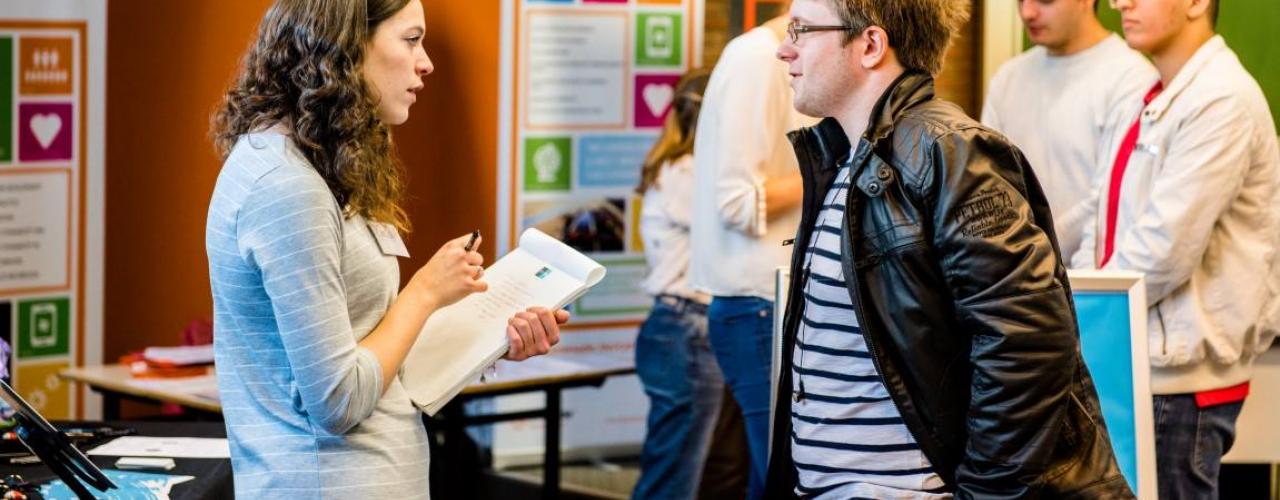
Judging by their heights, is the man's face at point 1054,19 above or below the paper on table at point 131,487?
above

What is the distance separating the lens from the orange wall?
4.68 metres

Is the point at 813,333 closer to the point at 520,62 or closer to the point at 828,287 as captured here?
the point at 828,287

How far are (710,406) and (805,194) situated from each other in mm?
2336

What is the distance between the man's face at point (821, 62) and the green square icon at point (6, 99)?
305cm

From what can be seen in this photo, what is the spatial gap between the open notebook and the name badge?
7.5 inches

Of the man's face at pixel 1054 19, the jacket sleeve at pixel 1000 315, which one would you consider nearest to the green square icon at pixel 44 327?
the man's face at pixel 1054 19

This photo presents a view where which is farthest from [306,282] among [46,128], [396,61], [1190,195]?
[46,128]

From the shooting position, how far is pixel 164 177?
15.6 ft

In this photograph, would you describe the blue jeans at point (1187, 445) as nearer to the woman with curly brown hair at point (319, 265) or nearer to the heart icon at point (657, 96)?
the woman with curly brown hair at point (319, 265)

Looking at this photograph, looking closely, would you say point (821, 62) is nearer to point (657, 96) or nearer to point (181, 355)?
point (181, 355)

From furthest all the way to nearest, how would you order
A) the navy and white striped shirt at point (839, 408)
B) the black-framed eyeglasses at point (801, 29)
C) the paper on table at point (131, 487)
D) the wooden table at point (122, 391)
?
the wooden table at point (122, 391)
the paper on table at point (131, 487)
the black-framed eyeglasses at point (801, 29)
the navy and white striped shirt at point (839, 408)

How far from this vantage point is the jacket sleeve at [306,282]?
1969 mm

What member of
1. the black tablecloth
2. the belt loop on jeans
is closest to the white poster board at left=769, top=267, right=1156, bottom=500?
the black tablecloth

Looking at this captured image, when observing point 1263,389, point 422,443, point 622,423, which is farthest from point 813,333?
point 622,423
